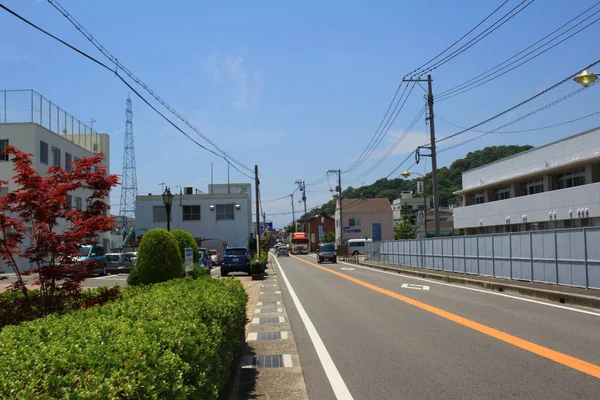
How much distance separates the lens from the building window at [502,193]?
4222 centimetres

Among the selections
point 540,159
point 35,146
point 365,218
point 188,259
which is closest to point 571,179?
point 540,159

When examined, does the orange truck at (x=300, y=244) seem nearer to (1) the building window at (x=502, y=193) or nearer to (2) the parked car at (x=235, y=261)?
(1) the building window at (x=502, y=193)

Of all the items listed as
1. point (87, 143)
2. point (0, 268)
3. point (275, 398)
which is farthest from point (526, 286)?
point (87, 143)

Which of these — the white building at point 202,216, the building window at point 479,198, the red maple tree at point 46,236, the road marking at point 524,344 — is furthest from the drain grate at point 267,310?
the white building at point 202,216

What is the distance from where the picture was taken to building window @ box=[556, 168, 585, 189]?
108ft

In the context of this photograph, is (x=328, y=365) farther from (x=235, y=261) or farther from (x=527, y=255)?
(x=235, y=261)

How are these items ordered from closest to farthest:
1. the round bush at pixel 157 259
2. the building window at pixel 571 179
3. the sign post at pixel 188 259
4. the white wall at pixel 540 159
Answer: the round bush at pixel 157 259 < the sign post at pixel 188 259 < the white wall at pixel 540 159 < the building window at pixel 571 179

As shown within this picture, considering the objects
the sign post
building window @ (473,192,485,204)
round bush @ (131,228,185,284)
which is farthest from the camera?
building window @ (473,192,485,204)

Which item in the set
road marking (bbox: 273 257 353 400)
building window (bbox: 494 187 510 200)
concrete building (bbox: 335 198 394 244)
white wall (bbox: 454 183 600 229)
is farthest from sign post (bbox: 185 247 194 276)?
concrete building (bbox: 335 198 394 244)

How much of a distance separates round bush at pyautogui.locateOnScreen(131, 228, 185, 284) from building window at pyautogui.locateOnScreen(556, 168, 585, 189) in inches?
1111

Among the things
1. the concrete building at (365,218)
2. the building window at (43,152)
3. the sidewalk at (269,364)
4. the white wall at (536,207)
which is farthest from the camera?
the concrete building at (365,218)

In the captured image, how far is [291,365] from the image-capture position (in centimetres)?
800

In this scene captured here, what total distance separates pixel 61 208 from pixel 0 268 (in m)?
33.5

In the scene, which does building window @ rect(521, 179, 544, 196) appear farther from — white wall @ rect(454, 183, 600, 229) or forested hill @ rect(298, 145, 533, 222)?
forested hill @ rect(298, 145, 533, 222)
